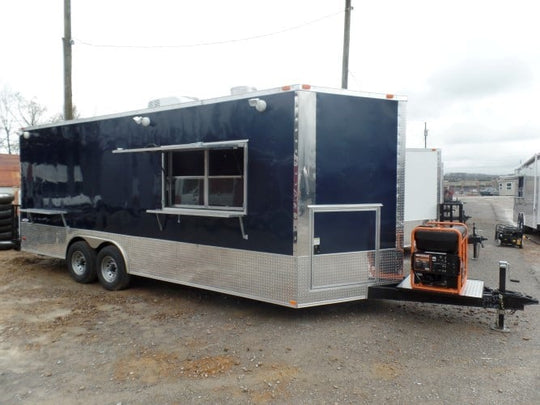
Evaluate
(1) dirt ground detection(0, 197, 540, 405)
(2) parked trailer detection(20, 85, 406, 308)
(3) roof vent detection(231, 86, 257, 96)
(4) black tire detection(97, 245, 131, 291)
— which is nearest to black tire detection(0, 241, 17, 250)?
(1) dirt ground detection(0, 197, 540, 405)

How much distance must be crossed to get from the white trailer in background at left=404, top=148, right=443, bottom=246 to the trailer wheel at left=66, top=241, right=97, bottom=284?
22.3 feet

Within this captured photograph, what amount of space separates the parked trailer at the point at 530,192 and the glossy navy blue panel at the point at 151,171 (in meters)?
11.0

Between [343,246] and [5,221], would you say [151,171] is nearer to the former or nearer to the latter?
[343,246]

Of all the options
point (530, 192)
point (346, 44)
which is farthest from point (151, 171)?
point (530, 192)

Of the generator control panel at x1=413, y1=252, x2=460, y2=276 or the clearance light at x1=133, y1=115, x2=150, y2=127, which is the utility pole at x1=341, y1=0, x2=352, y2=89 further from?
the generator control panel at x1=413, y1=252, x2=460, y2=276

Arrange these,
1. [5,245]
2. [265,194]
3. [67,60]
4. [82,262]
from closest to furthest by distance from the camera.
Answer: [265,194] → [82,262] → [5,245] → [67,60]

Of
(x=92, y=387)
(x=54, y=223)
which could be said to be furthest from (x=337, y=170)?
(x=54, y=223)

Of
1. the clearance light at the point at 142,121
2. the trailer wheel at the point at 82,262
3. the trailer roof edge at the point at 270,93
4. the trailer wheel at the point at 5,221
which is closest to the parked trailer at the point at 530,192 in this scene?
the trailer roof edge at the point at 270,93

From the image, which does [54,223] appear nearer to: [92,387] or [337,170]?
[92,387]

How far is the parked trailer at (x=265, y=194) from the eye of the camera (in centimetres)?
505

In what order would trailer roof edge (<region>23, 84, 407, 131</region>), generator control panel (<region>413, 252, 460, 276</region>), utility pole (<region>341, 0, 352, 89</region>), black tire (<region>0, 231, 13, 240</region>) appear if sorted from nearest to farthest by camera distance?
generator control panel (<region>413, 252, 460, 276</region>), trailer roof edge (<region>23, 84, 407, 131</region>), black tire (<region>0, 231, 13, 240</region>), utility pole (<region>341, 0, 352, 89</region>)

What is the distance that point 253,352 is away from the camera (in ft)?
14.4

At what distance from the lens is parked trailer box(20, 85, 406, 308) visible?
16.6 ft

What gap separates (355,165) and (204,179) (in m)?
2.08
